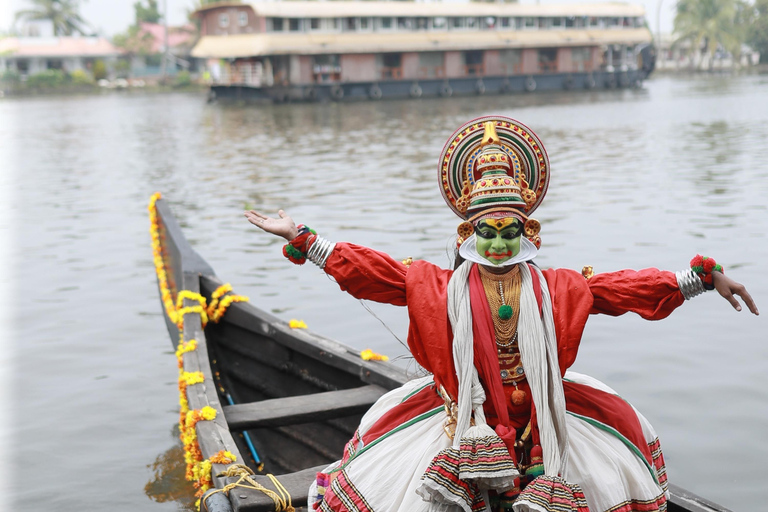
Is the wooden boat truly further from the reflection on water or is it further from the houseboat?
the houseboat

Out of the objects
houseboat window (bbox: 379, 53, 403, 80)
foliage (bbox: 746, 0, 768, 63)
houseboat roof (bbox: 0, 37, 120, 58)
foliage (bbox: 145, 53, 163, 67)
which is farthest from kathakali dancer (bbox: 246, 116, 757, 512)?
foliage (bbox: 746, 0, 768, 63)

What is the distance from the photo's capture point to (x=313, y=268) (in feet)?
28.0

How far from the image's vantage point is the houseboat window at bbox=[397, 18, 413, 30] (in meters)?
36.9

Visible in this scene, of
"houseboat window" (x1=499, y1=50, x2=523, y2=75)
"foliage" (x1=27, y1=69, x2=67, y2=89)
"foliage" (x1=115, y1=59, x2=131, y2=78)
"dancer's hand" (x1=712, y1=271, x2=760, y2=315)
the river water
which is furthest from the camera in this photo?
"foliage" (x1=115, y1=59, x2=131, y2=78)

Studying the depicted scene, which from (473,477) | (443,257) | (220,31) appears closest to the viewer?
(473,477)

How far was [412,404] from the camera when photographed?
283cm

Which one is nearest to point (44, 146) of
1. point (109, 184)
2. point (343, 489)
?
point (109, 184)

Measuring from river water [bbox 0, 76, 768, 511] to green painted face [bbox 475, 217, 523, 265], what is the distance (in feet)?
4.41

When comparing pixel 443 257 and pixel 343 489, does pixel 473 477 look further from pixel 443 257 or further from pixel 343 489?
pixel 443 257

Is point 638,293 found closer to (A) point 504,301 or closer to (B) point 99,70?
(A) point 504,301

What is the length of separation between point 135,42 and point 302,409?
182 ft

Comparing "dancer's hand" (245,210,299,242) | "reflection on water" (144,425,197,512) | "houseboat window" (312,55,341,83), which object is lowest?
"reflection on water" (144,425,197,512)

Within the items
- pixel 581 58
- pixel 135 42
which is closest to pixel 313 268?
pixel 581 58

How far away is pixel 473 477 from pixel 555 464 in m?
0.26
